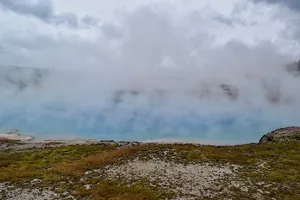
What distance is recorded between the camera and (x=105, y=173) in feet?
130

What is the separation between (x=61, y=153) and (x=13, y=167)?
42.7 feet

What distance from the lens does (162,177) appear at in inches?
1475

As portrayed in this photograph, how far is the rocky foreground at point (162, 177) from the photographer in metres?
33.3

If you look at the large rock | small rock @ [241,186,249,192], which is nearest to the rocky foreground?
small rock @ [241,186,249,192]

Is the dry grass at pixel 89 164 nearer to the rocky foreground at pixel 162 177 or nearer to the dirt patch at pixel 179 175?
the rocky foreground at pixel 162 177

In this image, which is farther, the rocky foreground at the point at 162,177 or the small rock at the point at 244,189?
the small rock at the point at 244,189

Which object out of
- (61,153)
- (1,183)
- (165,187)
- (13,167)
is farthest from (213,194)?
(61,153)

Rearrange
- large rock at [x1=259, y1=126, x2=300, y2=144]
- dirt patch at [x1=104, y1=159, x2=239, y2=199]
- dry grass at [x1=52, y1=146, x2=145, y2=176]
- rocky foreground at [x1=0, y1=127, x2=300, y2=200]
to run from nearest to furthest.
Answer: rocky foreground at [x1=0, y1=127, x2=300, y2=200] → dirt patch at [x1=104, y1=159, x2=239, y2=199] → dry grass at [x1=52, y1=146, x2=145, y2=176] → large rock at [x1=259, y1=126, x2=300, y2=144]

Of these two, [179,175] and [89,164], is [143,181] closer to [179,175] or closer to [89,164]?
[179,175]

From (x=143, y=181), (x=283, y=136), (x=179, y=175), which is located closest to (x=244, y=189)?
(x=179, y=175)

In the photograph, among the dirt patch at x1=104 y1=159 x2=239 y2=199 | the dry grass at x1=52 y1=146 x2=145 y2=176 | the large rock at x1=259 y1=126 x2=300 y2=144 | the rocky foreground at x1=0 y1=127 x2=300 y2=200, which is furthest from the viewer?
the large rock at x1=259 y1=126 x2=300 y2=144

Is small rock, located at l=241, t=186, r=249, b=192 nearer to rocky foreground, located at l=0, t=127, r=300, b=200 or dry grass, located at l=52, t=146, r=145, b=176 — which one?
rocky foreground, located at l=0, t=127, r=300, b=200

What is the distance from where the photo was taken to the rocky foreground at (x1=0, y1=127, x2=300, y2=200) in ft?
109

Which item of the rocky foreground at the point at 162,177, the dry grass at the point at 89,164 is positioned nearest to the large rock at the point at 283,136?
the rocky foreground at the point at 162,177
